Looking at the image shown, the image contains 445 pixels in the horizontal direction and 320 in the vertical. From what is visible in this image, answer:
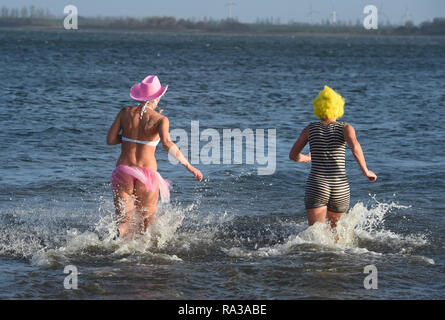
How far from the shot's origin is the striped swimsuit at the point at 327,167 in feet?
Result: 21.3

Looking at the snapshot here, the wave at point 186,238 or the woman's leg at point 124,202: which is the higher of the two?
the woman's leg at point 124,202

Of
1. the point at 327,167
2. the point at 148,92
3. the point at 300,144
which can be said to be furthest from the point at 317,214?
the point at 148,92

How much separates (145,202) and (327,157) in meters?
1.94

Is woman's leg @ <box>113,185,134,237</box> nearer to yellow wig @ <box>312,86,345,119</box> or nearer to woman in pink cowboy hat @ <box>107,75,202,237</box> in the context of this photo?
woman in pink cowboy hat @ <box>107,75,202,237</box>

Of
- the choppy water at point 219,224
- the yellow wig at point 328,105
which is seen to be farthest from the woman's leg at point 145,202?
the yellow wig at point 328,105

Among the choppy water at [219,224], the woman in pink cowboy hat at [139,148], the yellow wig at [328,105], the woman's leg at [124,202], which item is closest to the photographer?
the choppy water at [219,224]

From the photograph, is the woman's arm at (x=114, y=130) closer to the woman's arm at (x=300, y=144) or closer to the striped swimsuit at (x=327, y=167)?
the woman's arm at (x=300, y=144)

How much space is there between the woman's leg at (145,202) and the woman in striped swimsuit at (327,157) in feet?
5.18

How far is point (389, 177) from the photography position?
36.7 feet

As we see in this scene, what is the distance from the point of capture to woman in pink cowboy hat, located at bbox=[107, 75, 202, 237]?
657 centimetres
